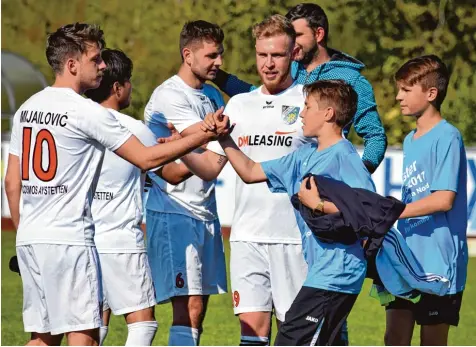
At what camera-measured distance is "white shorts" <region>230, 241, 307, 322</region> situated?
27.1 ft

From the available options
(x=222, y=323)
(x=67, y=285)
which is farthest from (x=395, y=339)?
(x=222, y=323)

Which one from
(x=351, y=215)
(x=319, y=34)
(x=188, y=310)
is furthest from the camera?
(x=188, y=310)

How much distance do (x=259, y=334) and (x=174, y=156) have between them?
1548mm

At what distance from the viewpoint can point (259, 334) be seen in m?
8.30

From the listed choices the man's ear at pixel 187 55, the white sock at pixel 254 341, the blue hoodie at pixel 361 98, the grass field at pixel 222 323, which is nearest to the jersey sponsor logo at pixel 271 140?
the blue hoodie at pixel 361 98

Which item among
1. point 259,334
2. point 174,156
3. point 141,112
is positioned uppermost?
point 141,112

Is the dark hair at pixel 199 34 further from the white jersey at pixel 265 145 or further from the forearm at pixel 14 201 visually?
the forearm at pixel 14 201

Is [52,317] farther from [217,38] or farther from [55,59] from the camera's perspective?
[217,38]

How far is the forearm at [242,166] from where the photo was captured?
24.5 ft

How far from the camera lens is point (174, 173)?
8.57 metres

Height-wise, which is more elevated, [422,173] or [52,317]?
[422,173]

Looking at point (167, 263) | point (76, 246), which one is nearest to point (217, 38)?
point (167, 263)

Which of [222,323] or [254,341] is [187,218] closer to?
[254,341]

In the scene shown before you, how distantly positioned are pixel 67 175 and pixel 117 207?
120 cm
